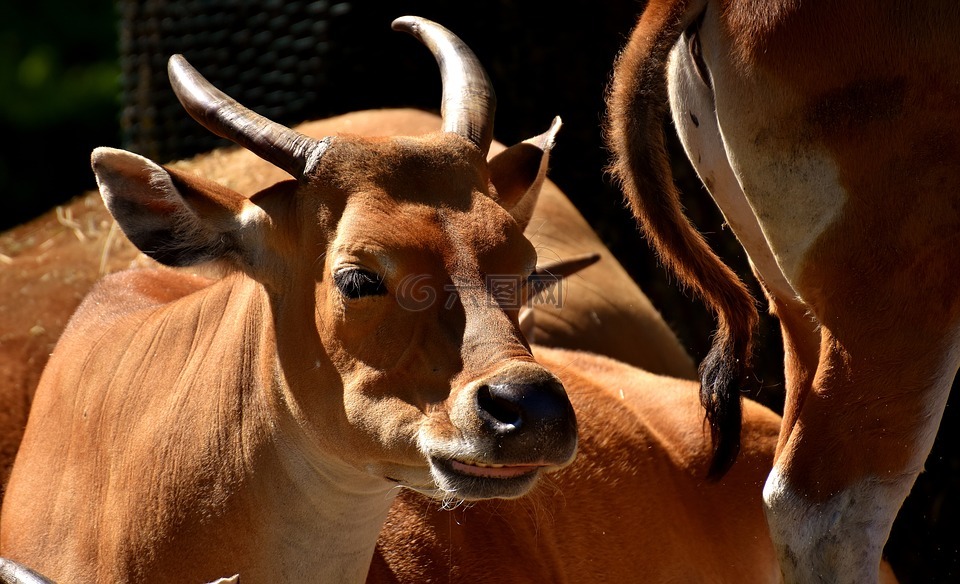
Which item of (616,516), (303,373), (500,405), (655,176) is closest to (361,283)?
(303,373)

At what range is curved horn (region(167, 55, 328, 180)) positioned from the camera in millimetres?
3230

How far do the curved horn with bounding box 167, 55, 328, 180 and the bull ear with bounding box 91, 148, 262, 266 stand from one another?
0.15m

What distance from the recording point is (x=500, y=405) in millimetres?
2877

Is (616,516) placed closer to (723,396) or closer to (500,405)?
(723,396)

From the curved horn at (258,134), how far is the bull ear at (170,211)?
0.50 ft

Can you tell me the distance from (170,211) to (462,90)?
0.95 m

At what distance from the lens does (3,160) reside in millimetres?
13203

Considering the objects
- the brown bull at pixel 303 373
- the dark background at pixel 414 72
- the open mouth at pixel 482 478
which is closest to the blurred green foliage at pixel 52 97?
the dark background at pixel 414 72

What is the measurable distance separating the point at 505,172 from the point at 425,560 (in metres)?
1.27

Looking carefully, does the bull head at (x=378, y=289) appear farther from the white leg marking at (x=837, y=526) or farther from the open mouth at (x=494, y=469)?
the white leg marking at (x=837, y=526)

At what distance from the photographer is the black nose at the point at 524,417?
2.86 meters

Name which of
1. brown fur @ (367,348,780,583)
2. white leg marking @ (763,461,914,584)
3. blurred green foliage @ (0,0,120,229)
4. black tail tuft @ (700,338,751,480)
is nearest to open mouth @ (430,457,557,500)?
white leg marking @ (763,461,914,584)

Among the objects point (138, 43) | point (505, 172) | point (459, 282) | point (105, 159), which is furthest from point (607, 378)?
point (138, 43)

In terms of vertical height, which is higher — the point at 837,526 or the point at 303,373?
the point at 303,373
